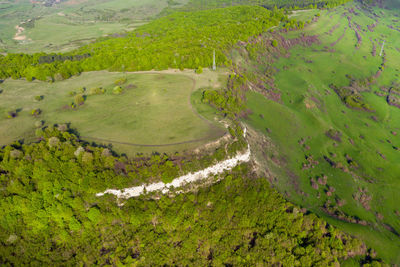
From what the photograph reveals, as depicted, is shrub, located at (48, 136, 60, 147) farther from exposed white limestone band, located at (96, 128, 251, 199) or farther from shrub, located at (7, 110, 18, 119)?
shrub, located at (7, 110, 18, 119)

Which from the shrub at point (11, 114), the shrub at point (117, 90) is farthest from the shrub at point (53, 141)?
the shrub at point (117, 90)

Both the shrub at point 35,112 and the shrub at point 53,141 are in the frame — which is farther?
the shrub at point 35,112

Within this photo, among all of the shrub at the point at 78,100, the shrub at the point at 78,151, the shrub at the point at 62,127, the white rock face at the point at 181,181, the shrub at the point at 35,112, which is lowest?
the white rock face at the point at 181,181

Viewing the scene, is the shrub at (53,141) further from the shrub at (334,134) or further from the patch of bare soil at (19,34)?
the patch of bare soil at (19,34)

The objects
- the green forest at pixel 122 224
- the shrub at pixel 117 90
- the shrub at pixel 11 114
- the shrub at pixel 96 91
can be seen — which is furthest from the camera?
the shrub at pixel 96 91

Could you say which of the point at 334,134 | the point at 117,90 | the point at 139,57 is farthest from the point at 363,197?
the point at 139,57

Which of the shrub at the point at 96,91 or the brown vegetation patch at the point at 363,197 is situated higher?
the shrub at the point at 96,91

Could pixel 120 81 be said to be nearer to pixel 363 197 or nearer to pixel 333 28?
pixel 363 197
